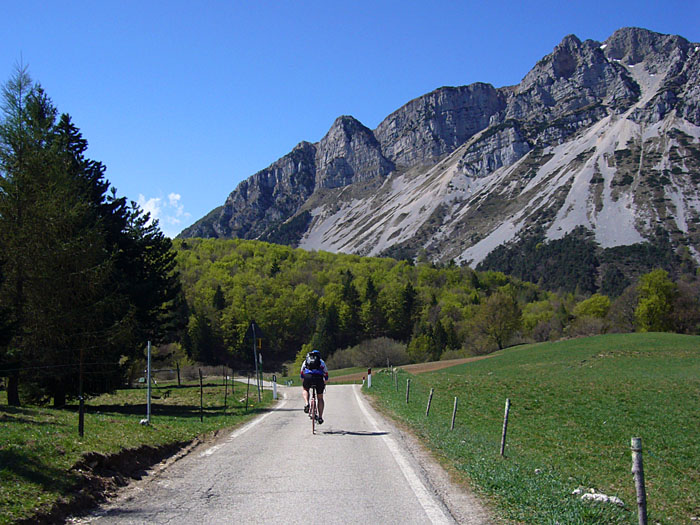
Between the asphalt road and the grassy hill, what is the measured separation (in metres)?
A: 0.76

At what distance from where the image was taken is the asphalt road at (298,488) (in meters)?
5.95

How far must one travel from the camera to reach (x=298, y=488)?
714cm

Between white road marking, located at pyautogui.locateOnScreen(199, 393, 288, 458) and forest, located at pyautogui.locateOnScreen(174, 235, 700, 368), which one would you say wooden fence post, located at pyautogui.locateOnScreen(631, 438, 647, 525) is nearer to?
white road marking, located at pyautogui.locateOnScreen(199, 393, 288, 458)

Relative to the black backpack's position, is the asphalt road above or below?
below

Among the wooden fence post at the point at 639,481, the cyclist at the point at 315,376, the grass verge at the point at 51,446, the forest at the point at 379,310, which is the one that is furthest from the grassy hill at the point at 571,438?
the forest at the point at 379,310

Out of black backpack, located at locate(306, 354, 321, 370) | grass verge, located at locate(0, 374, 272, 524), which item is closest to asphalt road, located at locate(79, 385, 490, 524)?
grass verge, located at locate(0, 374, 272, 524)

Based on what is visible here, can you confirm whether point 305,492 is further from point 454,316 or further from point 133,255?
point 454,316

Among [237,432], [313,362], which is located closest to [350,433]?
[313,362]

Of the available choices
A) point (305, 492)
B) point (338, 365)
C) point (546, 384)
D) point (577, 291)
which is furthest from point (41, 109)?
point (577, 291)

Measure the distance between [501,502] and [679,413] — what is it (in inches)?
678

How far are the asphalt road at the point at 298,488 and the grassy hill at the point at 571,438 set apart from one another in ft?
2.51

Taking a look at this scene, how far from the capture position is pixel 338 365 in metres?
89.6

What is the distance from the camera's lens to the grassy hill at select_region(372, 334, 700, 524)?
23.9ft

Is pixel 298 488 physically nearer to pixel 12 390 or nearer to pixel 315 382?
pixel 315 382
